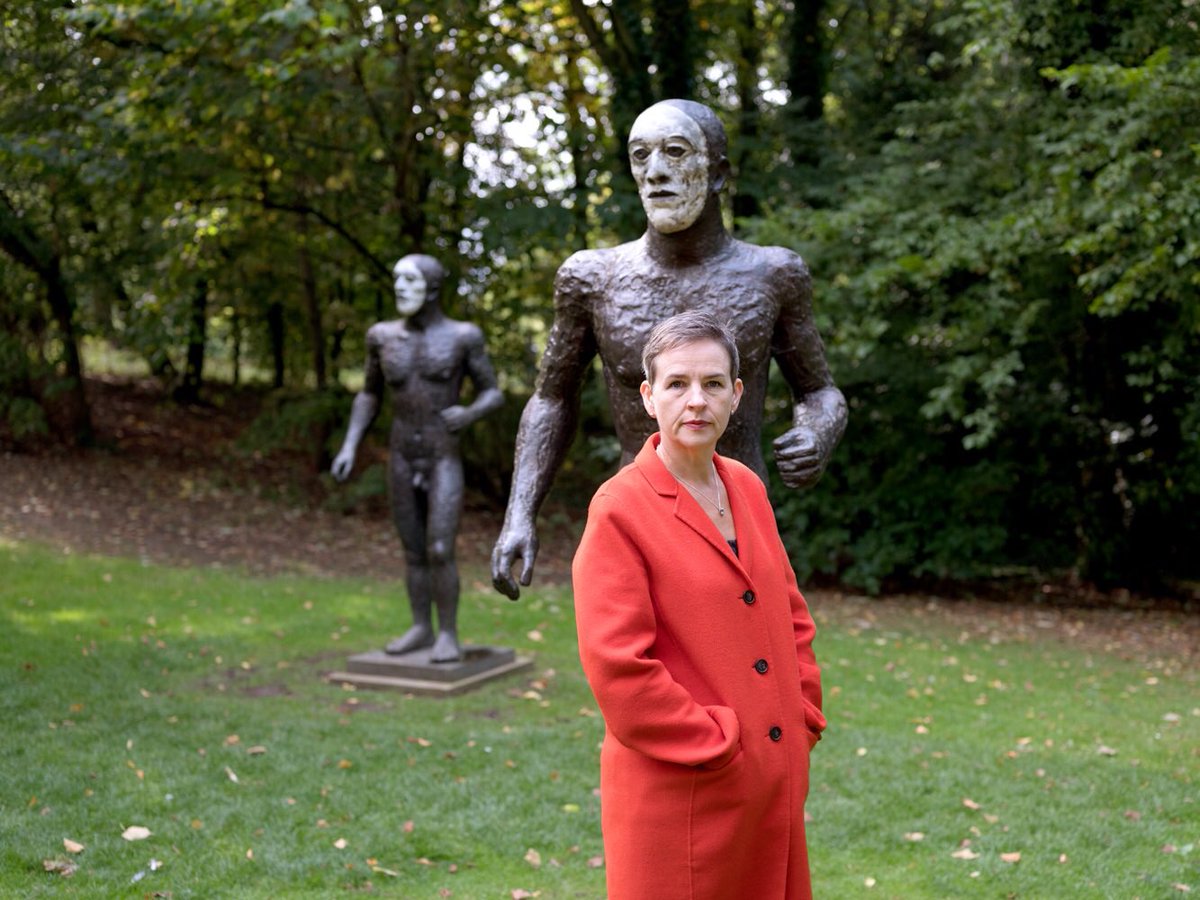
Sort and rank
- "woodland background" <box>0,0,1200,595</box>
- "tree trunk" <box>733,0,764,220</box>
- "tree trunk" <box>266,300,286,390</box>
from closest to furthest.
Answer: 1. "woodland background" <box>0,0,1200,595</box>
2. "tree trunk" <box>733,0,764,220</box>
3. "tree trunk" <box>266,300,286,390</box>

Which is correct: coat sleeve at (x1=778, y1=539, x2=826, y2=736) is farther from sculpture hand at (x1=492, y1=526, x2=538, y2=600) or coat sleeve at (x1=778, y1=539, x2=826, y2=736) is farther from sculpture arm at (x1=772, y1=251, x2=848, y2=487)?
sculpture hand at (x1=492, y1=526, x2=538, y2=600)

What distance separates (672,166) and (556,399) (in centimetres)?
81

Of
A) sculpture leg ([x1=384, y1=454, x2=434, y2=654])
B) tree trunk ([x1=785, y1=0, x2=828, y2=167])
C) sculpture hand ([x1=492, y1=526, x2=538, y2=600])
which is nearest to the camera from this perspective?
sculpture hand ([x1=492, y1=526, x2=538, y2=600])

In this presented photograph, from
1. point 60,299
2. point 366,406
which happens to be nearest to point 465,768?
point 366,406

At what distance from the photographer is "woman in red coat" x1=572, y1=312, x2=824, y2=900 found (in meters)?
2.32

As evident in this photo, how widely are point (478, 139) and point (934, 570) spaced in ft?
24.1

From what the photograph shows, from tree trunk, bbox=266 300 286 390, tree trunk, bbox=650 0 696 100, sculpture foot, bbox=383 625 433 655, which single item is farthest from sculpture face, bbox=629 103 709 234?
tree trunk, bbox=266 300 286 390

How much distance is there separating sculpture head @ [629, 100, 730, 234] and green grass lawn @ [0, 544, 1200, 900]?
272 centimetres

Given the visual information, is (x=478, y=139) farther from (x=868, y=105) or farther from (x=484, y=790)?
(x=484, y=790)

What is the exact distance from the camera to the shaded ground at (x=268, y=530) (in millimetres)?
11273

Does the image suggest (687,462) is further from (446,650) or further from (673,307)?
(446,650)

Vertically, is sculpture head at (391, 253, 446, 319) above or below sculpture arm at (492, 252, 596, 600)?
above

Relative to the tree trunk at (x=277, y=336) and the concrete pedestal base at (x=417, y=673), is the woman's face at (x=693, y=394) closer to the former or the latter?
the concrete pedestal base at (x=417, y=673)

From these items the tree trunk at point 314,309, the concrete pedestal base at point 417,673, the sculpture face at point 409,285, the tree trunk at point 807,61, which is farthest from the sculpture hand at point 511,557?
the tree trunk at point 314,309
